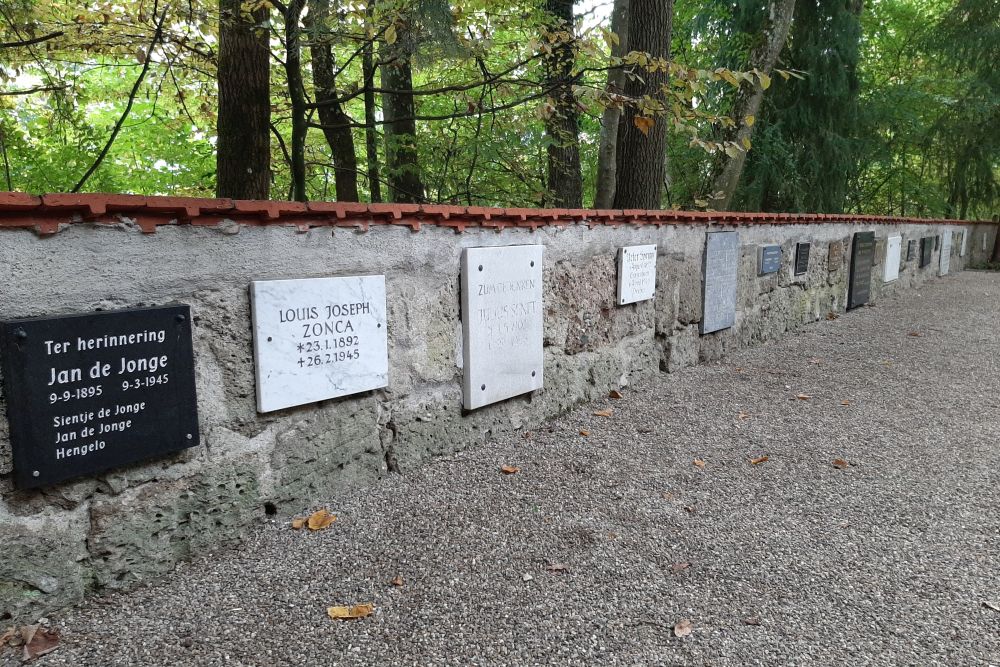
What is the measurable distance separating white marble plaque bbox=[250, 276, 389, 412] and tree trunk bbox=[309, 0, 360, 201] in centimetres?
231

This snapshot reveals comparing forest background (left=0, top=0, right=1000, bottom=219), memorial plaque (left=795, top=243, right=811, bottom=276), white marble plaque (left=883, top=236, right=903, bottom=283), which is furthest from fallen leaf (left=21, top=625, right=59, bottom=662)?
white marble plaque (left=883, top=236, right=903, bottom=283)

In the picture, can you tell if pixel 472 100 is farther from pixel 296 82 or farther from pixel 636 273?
pixel 636 273

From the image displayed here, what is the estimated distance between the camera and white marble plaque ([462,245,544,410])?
359 cm

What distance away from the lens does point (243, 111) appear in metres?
5.13

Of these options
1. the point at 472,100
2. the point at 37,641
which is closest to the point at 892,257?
the point at 472,100

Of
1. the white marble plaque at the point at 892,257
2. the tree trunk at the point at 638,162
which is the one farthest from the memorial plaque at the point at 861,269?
the tree trunk at the point at 638,162

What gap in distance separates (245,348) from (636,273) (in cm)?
310

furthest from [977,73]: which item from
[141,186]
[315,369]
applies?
[315,369]

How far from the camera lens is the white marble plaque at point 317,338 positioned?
2.63 metres

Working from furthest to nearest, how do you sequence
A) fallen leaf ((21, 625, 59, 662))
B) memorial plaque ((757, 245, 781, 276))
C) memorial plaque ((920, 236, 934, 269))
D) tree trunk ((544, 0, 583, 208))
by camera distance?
memorial plaque ((920, 236, 934, 269)), tree trunk ((544, 0, 583, 208)), memorial plaque ((757, 245, 781, 276)), fallen leaf ((21, 625, 59, 662))

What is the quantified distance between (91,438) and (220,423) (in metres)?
0.47

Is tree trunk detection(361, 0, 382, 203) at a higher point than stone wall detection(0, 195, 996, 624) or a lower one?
higher

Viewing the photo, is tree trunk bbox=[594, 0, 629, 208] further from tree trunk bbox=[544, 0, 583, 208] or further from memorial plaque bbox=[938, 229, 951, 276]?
memorial plaque bbox=[938, 229, 951, 276]

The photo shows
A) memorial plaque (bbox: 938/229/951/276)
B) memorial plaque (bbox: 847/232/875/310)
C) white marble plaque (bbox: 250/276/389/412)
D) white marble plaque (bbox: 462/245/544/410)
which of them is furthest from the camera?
memorial plaque (bbox: 938/229/951/276)
